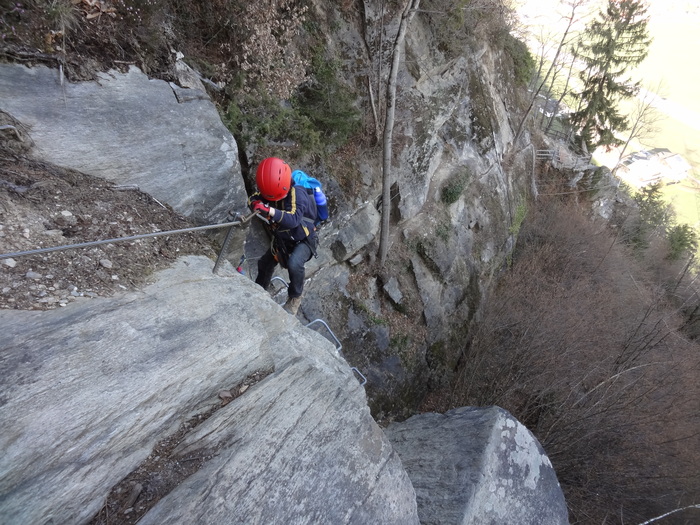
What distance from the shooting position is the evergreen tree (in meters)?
23.8

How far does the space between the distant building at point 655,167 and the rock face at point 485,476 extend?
50.8 metres

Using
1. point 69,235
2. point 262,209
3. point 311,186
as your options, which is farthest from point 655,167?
point 69,235

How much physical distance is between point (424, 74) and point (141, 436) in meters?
12.5

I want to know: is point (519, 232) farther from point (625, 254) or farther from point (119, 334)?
point (119, 334)

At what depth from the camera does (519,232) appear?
19.1m

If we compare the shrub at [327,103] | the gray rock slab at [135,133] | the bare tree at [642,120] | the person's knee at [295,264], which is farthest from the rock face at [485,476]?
the bare tree at [642,120]

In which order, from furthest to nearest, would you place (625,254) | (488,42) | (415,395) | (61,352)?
(625,254)
(488,42)
(415,395)
(61,352)

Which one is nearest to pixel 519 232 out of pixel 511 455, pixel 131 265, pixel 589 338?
pixel 589 338

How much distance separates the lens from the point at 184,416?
3.67m

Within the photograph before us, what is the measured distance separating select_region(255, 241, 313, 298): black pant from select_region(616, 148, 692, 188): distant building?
51141mm

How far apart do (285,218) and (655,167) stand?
5946cm

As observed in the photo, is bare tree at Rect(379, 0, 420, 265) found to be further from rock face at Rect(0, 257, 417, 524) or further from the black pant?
rock face at Rect(0, 257, 417, 524)

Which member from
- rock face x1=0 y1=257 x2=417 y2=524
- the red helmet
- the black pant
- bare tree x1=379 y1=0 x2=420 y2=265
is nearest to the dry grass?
bare tree x1=379 y1=0 x2=420 y2=265

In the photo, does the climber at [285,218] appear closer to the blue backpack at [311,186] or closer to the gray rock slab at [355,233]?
the blue backpack at [311,186]
